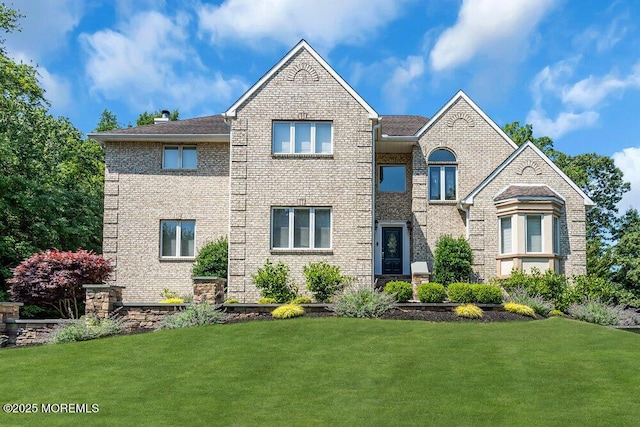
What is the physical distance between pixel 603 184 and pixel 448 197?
853 inches

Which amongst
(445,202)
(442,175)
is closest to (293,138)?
(442,175)

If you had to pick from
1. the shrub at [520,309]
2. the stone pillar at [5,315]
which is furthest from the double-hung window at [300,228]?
the stone pillar at [5,315]

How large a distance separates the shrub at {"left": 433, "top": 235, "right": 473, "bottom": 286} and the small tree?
1147cm

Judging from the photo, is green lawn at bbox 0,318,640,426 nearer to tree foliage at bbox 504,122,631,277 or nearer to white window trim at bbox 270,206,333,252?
white window trim at bbox 270,206,333,252

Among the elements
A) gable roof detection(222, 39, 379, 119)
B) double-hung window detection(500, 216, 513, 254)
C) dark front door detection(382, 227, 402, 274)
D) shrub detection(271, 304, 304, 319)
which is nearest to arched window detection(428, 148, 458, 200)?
dark front door detection(382, 227, 402, 274)

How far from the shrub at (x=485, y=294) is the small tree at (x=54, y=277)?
11.0 metres

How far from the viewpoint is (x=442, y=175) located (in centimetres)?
2552

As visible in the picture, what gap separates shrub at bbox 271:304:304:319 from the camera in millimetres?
17938

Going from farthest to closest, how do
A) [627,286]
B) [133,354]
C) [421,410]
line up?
[627,286] → [133,354] → [421,410]

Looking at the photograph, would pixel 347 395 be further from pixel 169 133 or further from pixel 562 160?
pixel 562 160

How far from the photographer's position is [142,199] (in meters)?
Result: 24.3

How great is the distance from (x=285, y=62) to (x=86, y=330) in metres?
10.6

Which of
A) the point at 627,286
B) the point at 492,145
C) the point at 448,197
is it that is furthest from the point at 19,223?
the point at 627,286

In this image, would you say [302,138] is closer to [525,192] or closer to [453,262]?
[453,262]
